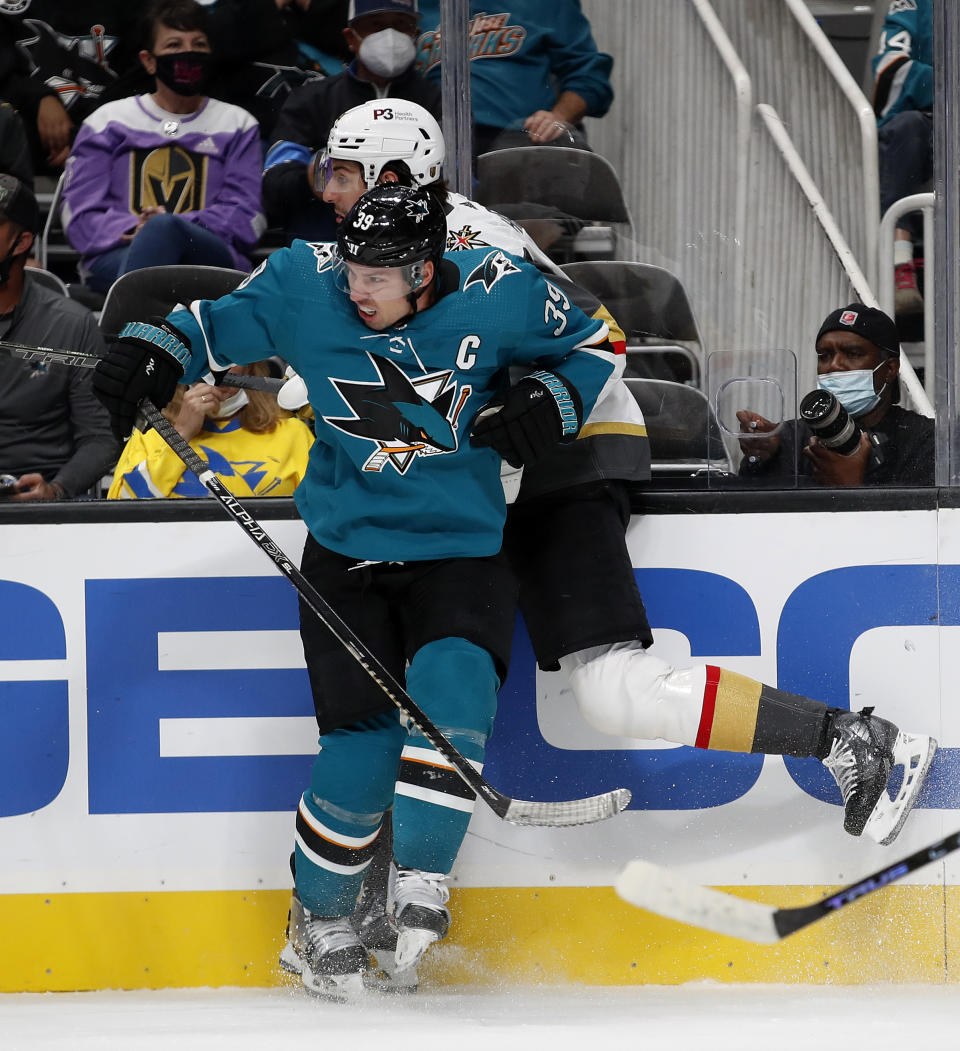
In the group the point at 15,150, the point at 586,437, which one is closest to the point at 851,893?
the point at 586,437

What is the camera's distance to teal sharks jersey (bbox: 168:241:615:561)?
6.84 feet

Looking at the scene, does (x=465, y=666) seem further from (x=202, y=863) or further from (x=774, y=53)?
(x=774, y=53)

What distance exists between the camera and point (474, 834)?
2.42 m

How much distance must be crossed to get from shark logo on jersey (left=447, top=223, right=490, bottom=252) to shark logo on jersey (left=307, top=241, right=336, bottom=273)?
0.19 metres

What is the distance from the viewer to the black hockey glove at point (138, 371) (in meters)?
2.08

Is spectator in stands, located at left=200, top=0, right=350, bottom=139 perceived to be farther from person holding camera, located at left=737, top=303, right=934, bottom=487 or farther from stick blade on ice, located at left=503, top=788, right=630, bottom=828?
stick blade on ice, located at left=503, top=788, right=630, bottom=828

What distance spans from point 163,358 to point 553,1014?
1265 millimetres

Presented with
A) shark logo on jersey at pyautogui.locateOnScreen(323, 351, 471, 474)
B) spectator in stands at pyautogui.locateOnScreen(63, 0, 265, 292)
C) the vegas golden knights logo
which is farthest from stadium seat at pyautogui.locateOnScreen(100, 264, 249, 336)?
shark logo on jersey at pyautogui.locateOnScreen(323, 351, 471, 474)

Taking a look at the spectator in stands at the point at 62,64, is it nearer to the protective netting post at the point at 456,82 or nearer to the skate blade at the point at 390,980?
the protective netting post at the point at 456,82

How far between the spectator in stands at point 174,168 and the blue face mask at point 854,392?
1107 mm

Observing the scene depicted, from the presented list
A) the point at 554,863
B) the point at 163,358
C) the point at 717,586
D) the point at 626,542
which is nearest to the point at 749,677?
the point at 717,586

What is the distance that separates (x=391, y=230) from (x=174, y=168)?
75 centimetres

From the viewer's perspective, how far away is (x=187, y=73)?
2.48 meters

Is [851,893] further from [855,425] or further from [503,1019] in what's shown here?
[855,425]
